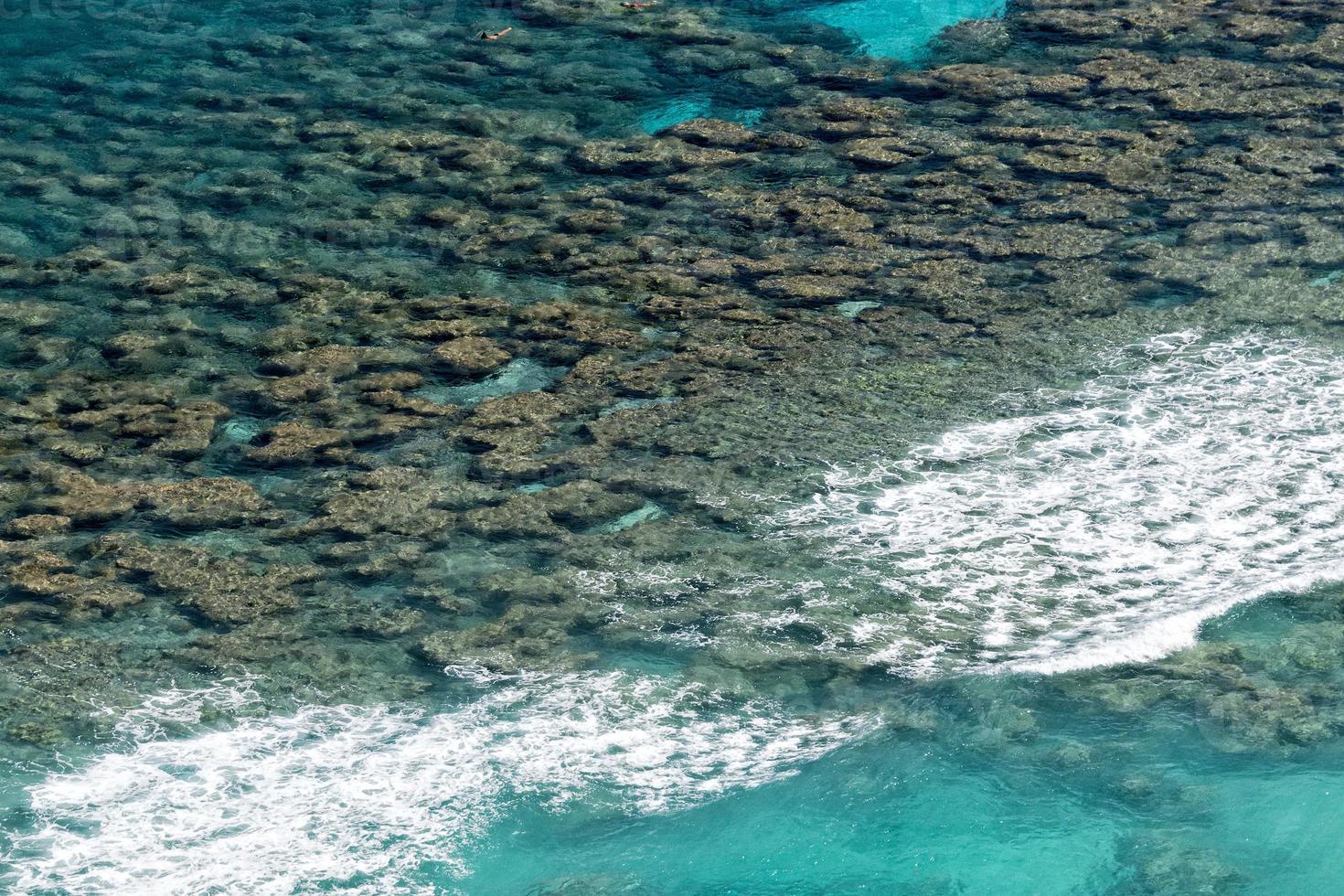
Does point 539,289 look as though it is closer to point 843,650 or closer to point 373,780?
point 843,650

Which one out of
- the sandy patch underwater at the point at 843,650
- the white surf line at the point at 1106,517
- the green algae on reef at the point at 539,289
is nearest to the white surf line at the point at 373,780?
the sandy patch underwater at the point at 843,650

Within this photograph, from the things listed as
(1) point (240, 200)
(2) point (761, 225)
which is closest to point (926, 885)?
(2) point (761, 225)

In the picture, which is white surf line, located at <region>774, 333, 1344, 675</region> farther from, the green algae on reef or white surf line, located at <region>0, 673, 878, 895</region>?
white surf line, located at <region>0, 673, 878, 895</region>

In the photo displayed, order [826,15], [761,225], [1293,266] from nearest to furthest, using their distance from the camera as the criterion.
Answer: [1293,266] → [761,225] → [826,15]

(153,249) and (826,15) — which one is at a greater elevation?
(826,15)

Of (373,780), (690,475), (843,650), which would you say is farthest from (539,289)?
(373,780)

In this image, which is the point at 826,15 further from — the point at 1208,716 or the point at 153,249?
the point at 1208,716

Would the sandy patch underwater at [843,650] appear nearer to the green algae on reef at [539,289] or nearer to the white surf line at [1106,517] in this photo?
the white surf line at [1106,517]
